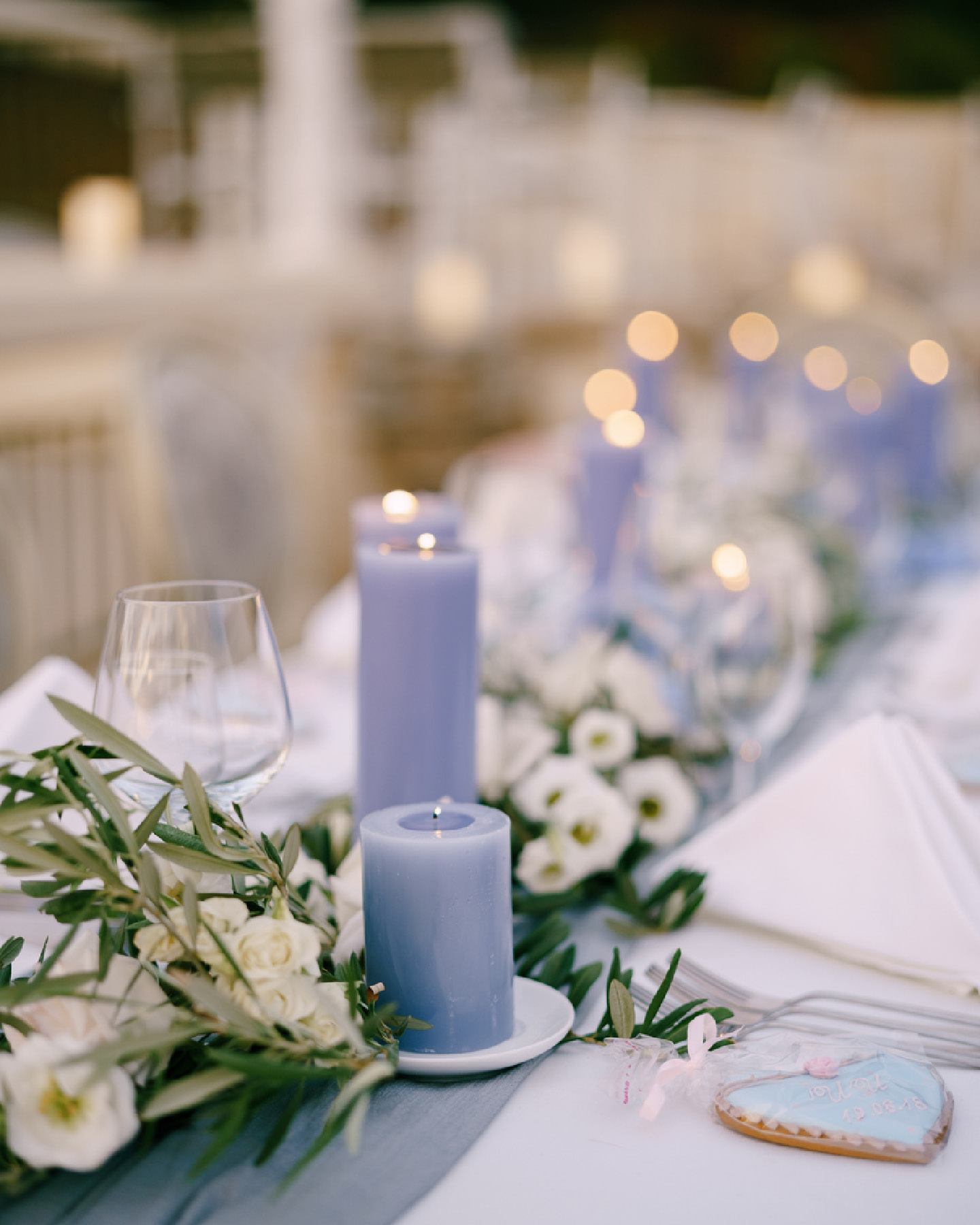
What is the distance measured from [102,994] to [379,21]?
272 inches

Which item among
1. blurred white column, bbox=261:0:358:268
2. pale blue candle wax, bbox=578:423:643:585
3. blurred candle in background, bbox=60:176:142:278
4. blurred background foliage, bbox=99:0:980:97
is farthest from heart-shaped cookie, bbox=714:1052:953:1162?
blurred background foliage, bbox=99:0:980:97

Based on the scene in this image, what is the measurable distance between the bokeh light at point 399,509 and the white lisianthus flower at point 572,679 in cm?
15

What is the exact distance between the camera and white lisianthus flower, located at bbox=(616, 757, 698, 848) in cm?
84

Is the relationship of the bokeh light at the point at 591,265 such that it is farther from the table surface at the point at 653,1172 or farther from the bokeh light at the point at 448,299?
the table surface at the point at 653,1172

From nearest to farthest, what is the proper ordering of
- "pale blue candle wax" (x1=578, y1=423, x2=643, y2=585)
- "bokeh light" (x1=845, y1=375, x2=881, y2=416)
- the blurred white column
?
"pale blue candle wax" (x1=578, y1=423, x2=643, y2=585) → "bokeh light" (x1=845, y1=375, x2=881, y2=416) → the blurred white column

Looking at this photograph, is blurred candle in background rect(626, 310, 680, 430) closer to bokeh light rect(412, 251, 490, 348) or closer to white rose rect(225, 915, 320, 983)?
white rose rect(225, 915, 320, 983)

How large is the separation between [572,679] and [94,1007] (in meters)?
0.52

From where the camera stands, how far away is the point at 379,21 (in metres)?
6.63

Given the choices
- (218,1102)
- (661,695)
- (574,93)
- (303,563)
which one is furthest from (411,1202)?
(574,93)

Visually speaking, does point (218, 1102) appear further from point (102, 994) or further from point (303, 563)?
point (303, 563)

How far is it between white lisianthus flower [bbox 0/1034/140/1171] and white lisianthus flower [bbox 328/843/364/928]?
0.16 meters

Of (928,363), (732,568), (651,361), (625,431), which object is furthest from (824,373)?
(732,568)

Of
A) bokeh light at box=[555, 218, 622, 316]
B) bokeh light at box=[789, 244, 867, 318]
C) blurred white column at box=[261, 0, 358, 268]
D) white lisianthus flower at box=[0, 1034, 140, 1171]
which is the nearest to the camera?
white lisianthus flower at box=[0, 1034, 140, 1171]

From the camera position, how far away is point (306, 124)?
4.55 m
